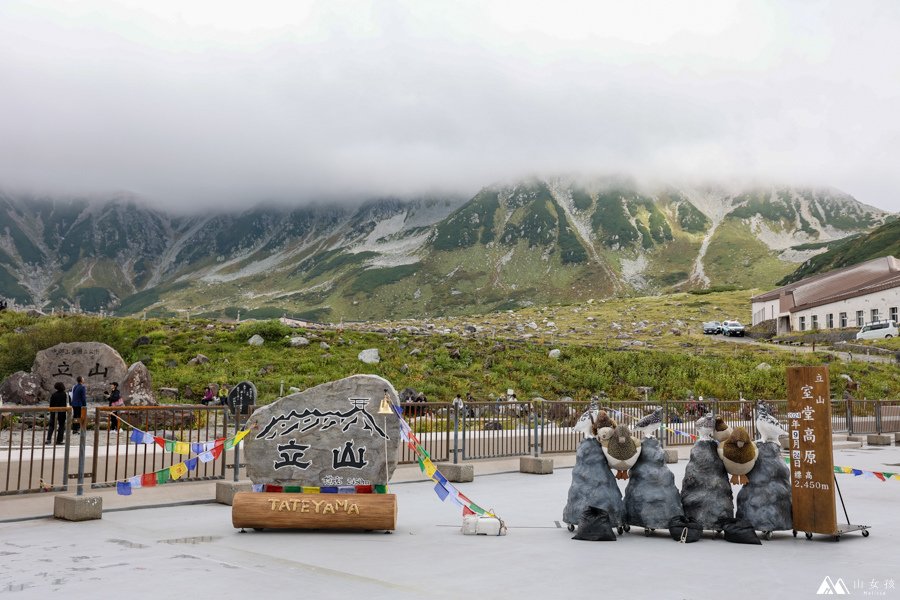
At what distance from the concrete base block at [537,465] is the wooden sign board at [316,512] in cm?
803

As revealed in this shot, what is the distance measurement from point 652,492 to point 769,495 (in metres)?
1.48

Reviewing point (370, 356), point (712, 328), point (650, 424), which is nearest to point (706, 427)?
point (650, 424)

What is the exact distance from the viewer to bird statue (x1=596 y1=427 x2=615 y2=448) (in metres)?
10.2

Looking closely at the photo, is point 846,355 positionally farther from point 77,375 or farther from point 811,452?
point 811,452

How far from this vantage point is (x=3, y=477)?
40.4 feet

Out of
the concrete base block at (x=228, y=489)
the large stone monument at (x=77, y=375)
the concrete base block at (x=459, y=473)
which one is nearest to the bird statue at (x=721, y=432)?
the concrete base block at (x=459, y=473)

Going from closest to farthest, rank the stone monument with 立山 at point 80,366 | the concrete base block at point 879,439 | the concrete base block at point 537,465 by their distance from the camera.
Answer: the concrete base block at point 537,465
the concrete base block at point 879,439
the stone monument with 立山 at point 80,366

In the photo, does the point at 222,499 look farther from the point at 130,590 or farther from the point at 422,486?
the point at 130,590

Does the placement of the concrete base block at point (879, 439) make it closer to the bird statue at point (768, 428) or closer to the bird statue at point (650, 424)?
the bird statue at point (768, 428)

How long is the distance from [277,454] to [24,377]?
24874mm

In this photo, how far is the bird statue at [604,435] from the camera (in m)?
10.2

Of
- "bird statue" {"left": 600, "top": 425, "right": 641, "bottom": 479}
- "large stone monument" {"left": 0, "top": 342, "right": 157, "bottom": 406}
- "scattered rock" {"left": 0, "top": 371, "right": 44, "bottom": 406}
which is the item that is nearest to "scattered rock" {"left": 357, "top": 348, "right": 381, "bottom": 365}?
"large stone monument" {"left": 0, "top": 342, "right": 157, "bottom": 406}

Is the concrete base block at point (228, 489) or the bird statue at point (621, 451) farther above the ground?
the bird statue at point (621, 451)

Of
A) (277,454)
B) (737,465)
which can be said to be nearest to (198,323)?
(277,454)
